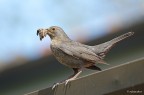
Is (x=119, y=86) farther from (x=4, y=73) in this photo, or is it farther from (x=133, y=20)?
(x=4, y=73)

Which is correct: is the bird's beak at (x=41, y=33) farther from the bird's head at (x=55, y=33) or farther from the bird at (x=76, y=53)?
the bird's head at (x=55, y=33)

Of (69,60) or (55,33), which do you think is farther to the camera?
(55,33)

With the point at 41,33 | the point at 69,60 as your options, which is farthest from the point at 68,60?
the point at 41,33

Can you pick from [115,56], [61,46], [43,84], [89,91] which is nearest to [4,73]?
[43,84]

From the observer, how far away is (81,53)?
15.0 ft

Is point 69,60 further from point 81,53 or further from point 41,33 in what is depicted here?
point 41,33

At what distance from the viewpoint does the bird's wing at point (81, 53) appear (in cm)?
450

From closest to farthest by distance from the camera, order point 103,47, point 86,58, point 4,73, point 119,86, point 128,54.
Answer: point 119,86 < point 86,58 < point 103,47 < point 128,54 < point 4,73

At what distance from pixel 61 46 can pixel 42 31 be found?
0.24m

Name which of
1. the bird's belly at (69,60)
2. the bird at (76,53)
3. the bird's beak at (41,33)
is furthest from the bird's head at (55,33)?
the bird's belly at (69,60)

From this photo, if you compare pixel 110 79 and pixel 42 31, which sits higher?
pixel 42 31

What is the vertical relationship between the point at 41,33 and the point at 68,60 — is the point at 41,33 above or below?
above

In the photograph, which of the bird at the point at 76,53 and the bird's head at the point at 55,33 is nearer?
the bird at the point at 76,53

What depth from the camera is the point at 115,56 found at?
6.51 m
